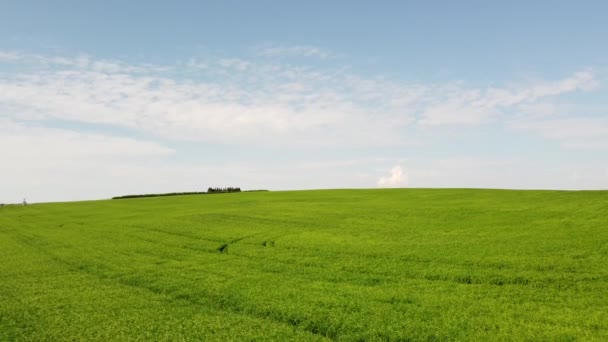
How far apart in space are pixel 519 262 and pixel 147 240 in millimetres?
16940

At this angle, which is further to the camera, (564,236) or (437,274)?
(564,236)

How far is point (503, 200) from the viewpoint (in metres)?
33.0

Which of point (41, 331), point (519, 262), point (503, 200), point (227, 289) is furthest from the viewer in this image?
point (503, 200)

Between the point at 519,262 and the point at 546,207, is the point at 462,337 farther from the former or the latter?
the point at 546,207

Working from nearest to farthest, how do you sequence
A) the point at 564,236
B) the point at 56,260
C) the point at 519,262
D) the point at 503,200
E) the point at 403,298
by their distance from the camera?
the point at 403,298, the point at 519,262, the point at 564,236, the point at 56,260, the point at 503,200

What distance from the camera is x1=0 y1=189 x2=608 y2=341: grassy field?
9.68 metres

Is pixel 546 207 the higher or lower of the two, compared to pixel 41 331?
higher

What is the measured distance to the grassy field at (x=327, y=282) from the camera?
31.8 ft

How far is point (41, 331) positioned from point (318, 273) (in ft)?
23.9

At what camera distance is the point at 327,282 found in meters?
13.2

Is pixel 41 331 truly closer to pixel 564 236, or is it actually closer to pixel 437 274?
pixel 437 274

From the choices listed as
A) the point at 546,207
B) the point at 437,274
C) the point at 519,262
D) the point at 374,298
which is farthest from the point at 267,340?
the point at 546,207

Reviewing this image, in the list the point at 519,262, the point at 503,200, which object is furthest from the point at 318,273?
the point at 503,200

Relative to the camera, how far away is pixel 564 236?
713 inches
